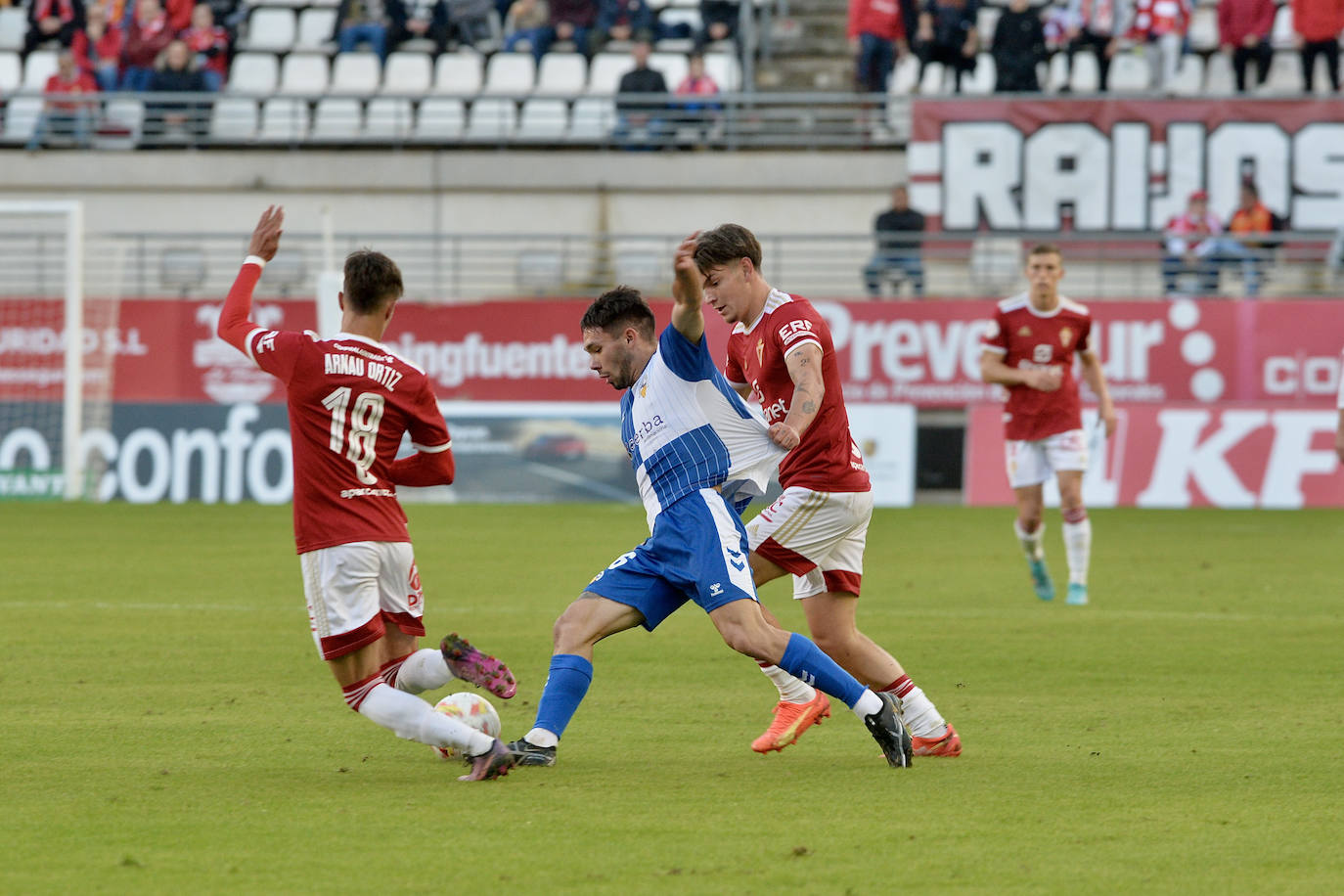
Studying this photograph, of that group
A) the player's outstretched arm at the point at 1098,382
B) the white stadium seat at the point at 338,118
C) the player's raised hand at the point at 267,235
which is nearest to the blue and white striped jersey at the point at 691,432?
the player's raised hand at the point at 267,235

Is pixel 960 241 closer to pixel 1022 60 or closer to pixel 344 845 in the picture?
Result: pixel 1022 60

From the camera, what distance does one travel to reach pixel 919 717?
6445mm

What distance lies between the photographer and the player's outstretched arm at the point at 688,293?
5.68 meters

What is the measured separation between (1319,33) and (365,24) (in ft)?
45.0

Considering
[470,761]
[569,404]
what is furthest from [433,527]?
[470,761]

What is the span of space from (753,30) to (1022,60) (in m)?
5.31

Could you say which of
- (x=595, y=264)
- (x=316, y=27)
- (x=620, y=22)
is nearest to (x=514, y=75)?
(x=620, y=22)

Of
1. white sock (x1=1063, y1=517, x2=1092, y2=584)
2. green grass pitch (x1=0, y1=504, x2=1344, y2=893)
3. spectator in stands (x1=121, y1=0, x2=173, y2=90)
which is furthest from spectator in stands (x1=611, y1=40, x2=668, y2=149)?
white sock (x1=1063, y1=517, x2=1092, y2=584)

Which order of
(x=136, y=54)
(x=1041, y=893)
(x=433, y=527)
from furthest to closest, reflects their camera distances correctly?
(x=136, y=54) < (x=433, y=527) < (x=1041, y=893)

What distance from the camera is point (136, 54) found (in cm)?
2525

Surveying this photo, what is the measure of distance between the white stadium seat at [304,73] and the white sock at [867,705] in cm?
2159

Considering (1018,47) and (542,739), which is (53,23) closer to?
(1018,47)

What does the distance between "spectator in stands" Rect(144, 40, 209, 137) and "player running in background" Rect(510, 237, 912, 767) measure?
20403mm

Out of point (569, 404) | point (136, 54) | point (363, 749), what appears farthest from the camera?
point (136, 54)
